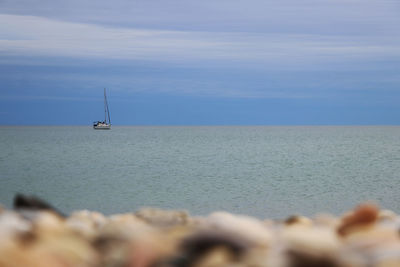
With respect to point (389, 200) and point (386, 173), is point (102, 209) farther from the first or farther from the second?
point (386, 173)

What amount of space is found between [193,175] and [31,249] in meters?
28.2

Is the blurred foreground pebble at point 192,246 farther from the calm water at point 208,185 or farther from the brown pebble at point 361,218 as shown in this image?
the calm water at point 208,185

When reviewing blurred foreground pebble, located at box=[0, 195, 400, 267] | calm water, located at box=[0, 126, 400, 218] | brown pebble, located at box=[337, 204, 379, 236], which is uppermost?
calm water, located at box=[0, 126, 400, 218]

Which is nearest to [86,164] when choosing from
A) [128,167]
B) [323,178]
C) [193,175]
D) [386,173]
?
[128,167]

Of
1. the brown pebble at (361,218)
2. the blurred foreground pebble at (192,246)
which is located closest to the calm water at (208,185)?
the brown pebble at (361,218)

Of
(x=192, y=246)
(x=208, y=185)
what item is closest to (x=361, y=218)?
(x=192, y=246)

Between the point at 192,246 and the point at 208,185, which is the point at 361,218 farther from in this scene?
the point at 208,185

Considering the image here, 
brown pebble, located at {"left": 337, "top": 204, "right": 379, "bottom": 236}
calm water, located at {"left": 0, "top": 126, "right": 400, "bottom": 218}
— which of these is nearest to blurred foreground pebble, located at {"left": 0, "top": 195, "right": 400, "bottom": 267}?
brown pebble, located at {"left": 337, "top": 204, "right": 379, "bottom": 236}

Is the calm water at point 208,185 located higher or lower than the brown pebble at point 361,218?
higher

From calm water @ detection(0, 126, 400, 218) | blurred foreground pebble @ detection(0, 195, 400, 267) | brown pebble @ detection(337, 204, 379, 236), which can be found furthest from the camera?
calm water @ detection(0, 126, 400, 218)

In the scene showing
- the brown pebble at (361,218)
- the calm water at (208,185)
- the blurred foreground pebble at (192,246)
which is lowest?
the blurred foreground pebble at (192,246)

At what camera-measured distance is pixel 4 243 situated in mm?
3648

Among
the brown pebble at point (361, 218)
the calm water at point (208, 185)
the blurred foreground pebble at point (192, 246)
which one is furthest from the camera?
the calm water at point (208, 185)

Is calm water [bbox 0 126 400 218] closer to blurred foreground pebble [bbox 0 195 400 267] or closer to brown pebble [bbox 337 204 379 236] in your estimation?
brown pebble [bbox 337 204 379 236]
